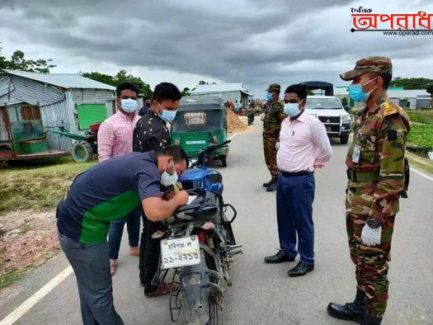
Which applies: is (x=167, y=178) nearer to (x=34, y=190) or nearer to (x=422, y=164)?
(x=34, y=190)

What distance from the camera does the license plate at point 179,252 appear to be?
2.75 m

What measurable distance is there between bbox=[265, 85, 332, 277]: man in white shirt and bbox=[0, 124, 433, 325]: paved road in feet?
1.11

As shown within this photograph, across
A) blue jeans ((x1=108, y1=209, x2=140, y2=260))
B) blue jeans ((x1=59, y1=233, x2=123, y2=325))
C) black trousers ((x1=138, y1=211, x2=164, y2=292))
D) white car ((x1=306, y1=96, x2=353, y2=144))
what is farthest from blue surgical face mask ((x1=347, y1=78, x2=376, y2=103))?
white car ((x1=306, y1=96, x2=353, y2=144))

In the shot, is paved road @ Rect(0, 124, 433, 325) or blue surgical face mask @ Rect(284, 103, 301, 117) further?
blue surgical face mask @ Rect(284, 103, 301, 117)

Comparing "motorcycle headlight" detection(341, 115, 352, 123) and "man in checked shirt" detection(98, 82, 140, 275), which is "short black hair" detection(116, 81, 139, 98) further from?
"motorcycle headlight" detection(341, 115, 352, 123)

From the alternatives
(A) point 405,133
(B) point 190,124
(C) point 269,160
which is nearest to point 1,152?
(B) point 190,124

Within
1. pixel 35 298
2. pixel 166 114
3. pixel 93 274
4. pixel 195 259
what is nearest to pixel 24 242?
pixel 35 298

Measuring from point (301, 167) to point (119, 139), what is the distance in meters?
A: 1.98

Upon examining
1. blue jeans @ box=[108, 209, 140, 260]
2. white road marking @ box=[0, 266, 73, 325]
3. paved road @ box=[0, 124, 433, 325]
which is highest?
blue jeans @ box=[108, 209, 140, 260]

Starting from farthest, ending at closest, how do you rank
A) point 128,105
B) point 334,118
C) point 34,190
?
point 334,118 < point 34,190 < point 128,105

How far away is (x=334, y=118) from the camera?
14375mm

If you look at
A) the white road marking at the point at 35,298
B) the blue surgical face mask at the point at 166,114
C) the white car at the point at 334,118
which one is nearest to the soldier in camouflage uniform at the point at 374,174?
the blue surgical face mask at the point at 166,114

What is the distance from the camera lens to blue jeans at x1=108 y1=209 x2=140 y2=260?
13.6 ft

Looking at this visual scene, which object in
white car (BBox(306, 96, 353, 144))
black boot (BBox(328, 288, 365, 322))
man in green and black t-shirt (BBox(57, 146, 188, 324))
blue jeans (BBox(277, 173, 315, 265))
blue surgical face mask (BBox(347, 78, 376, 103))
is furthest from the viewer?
white car (BBox(306, 96, 353, 144))
